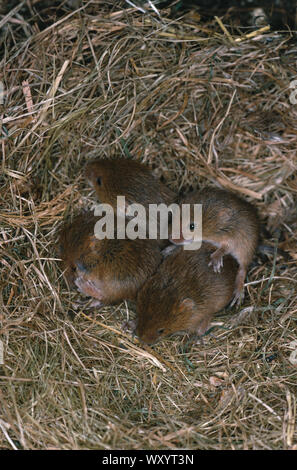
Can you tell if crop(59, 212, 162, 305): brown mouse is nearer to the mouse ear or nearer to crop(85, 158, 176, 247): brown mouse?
crop(85, 158, 176, 247): brown mouse

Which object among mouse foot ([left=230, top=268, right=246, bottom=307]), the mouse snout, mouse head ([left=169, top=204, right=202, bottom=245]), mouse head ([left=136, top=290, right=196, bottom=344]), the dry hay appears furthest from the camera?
mouse foot ([left=230, top=268, right=246, bottom=307])

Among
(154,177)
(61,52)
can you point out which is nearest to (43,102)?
(61,52)

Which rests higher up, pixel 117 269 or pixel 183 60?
pixel 183 60

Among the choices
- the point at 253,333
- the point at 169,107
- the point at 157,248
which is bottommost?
the point at 253,333

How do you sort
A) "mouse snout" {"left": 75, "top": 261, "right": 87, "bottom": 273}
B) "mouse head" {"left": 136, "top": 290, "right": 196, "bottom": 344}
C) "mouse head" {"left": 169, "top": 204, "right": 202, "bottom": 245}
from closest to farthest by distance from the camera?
1. "mouse head" {"left": 136, "top": 290, "right": 196, "bottom": 344}
2. "mouse snout" {"left": 75, "top": 261, "right": 87, "bottom": 273}
3. "mouse head" {"left": 169, "top": 204, "right": 202, "bottom": 245}

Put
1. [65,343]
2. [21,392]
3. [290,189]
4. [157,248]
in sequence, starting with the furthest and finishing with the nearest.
→ [290,189] → [157,248] → [65,343] → [21,392]

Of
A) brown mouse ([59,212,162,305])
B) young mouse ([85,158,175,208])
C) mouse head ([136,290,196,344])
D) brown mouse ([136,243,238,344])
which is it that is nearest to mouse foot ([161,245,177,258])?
brown mouse ([136,243,238,344])

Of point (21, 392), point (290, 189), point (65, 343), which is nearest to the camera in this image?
point (21, 392)

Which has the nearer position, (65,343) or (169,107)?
(65,343)

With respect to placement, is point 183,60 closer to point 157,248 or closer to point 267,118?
point 267,118
